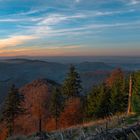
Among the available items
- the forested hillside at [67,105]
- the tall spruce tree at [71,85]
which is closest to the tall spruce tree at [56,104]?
the forested hillside at [67,105]

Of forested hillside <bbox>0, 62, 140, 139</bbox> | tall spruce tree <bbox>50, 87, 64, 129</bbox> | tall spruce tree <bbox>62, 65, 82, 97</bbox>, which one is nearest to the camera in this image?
forested hillside <bbox>0, 62, 140, 139</bbox>

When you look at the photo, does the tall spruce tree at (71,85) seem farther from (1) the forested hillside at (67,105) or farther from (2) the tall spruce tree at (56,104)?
(2) the tall spruce tree at (56,104)

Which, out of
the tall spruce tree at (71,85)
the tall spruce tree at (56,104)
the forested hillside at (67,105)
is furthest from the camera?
the tall spruce tree at (71,85)

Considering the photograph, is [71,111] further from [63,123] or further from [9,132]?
[9,132]

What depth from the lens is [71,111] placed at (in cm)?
7006

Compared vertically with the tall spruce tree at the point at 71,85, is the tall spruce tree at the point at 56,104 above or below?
below

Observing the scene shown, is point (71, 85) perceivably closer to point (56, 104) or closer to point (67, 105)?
point (67, 105)

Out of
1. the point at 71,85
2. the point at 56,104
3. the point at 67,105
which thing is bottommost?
the point at 67,105

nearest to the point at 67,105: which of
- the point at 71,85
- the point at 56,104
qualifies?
the point at 56,104

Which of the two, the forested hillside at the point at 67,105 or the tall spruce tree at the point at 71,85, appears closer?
the forested hillside at the point at 67,105

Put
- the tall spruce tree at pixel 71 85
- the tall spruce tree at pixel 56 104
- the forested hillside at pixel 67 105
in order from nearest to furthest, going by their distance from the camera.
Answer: the forested hillside at pixel 67 105 → the tall spruce tree at pixel 56 104 → the tall spruce tree at pixel 71 85

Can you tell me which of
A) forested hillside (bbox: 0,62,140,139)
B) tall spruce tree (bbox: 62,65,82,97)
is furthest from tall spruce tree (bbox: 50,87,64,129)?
tall spruce tree (bbox: 62,65,82,97)

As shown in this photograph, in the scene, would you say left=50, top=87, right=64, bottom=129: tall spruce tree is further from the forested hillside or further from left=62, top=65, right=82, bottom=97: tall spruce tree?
left=62, top=65, right=82, bottom=97: tall spruce tree

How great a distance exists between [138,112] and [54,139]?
18151 millimetres
